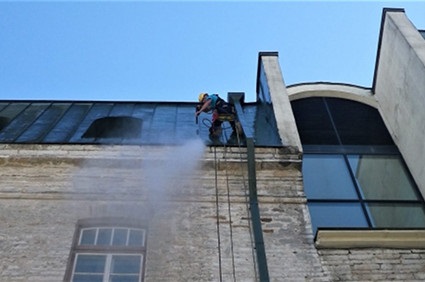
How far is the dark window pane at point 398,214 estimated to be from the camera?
10.1m

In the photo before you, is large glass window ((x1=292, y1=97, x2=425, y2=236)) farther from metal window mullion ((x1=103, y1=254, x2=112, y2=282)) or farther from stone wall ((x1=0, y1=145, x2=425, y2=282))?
metal window mullion ((x1=103, y1=254, x2=112, y2=282))

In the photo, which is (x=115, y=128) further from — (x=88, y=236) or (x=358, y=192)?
(x=358, y=192)

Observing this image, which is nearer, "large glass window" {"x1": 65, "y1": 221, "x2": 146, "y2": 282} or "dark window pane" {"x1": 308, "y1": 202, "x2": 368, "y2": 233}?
"large glass window" {"x1": 65, "y1": 221, "x2": 146, "y2": 282}

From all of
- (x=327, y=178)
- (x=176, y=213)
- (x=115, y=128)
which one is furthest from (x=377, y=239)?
(x=115, y=128)

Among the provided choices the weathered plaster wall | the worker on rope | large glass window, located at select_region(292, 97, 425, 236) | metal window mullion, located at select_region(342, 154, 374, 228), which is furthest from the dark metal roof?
the weathered plaster wall

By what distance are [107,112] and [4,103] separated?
2428 mm

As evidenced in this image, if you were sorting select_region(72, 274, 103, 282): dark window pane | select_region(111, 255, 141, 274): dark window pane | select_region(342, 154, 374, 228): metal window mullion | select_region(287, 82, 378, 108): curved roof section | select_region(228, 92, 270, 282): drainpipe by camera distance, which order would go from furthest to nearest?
1. select_region(287, 82, 378, 108): curved roof section
2. select_region(342, 154, 374, 228): metal window mullion
3. select_region(111, 255, 141, 274): dark window pane
4. select_region(72, 274, 103, 282): dark window pane
5. select_region(228, 92, 270, 282): drainpipe

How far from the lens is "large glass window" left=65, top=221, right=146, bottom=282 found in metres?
8.16

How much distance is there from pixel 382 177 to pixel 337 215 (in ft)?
5.48

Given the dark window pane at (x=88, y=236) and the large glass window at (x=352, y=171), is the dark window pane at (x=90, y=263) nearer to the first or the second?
the dark window pane at (x=88, y=236)

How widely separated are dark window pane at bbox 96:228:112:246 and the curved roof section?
5.94 metres

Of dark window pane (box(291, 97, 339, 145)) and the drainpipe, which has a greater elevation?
dark window pane (box(291, 97, 339, 145))

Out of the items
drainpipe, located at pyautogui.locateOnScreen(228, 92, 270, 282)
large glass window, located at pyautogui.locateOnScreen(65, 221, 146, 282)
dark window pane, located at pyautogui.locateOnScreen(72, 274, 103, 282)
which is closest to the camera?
drainpipe, located at pyautogui.locateOnScreen(228, 92, 270, 282)

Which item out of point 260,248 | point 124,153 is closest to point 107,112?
point 124,153
